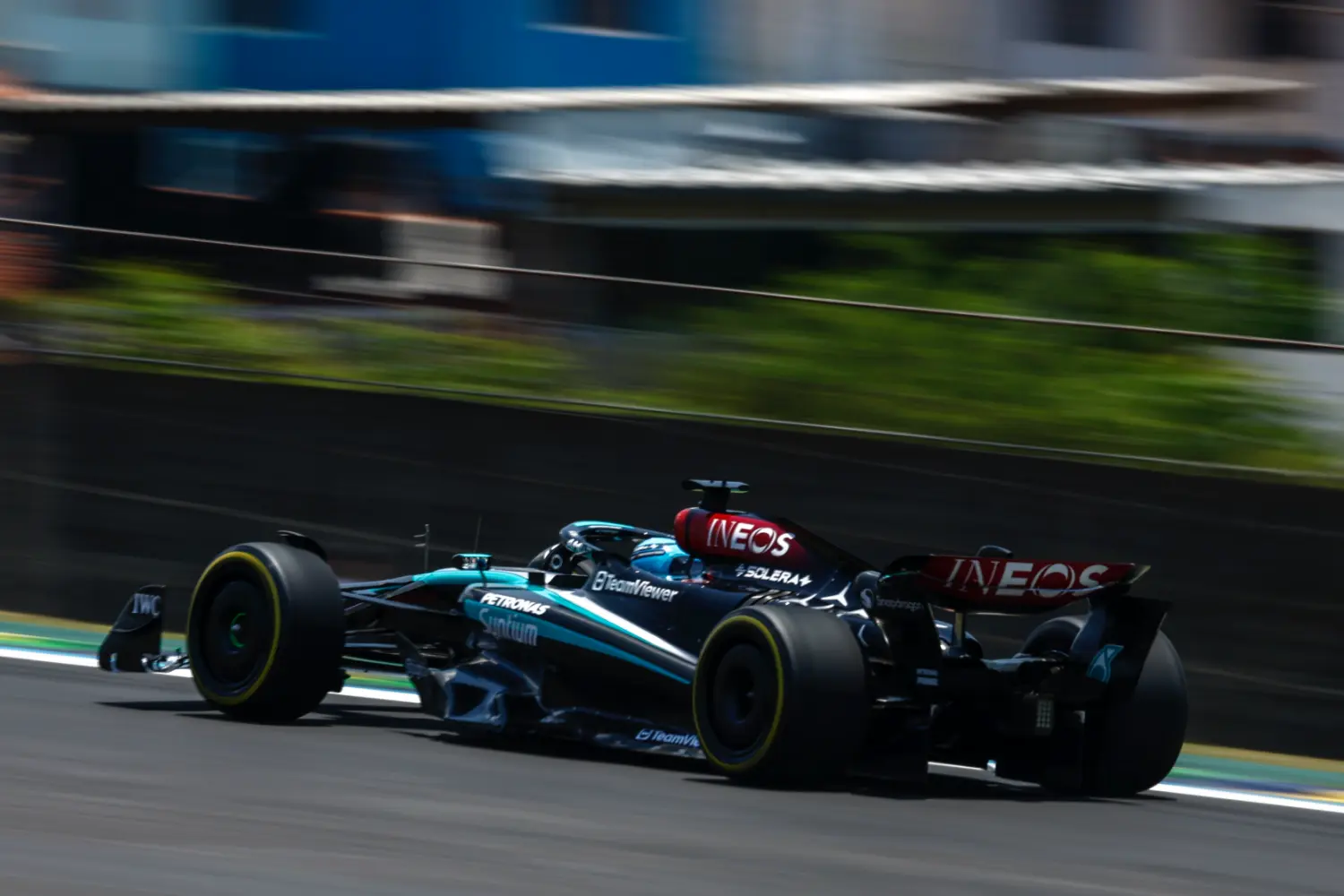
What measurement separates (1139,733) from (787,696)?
1.53 meters

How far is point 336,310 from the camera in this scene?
1308cm

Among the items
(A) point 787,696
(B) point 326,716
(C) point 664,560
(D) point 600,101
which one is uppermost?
(D) point 600,101

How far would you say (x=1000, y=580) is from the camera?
26.0ft

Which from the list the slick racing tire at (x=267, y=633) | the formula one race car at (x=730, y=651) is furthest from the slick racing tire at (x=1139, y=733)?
the slick racing tire at (x=267, y=633)

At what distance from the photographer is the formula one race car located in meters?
7.89

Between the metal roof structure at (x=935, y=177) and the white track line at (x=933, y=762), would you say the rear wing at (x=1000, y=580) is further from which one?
the metal roof structure at (x=935, y=177)

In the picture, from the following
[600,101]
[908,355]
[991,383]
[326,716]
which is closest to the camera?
[326,716]

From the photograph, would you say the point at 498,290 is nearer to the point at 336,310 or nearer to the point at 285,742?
the point at 336,310

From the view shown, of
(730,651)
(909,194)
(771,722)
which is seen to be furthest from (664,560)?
(909,194)

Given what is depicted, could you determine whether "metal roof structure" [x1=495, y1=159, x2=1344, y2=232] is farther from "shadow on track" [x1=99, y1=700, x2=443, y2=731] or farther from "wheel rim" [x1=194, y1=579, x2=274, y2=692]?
"wheel rim" [x1=194, y1=579, x2=274, y2=692]

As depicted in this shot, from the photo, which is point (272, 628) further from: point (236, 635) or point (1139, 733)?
point (1139, 733)

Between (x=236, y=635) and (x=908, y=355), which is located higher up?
(x=908, y=355)

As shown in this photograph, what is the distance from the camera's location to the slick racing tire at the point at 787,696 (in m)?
7.62

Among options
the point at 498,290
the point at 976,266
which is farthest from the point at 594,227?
the point at 498,290
